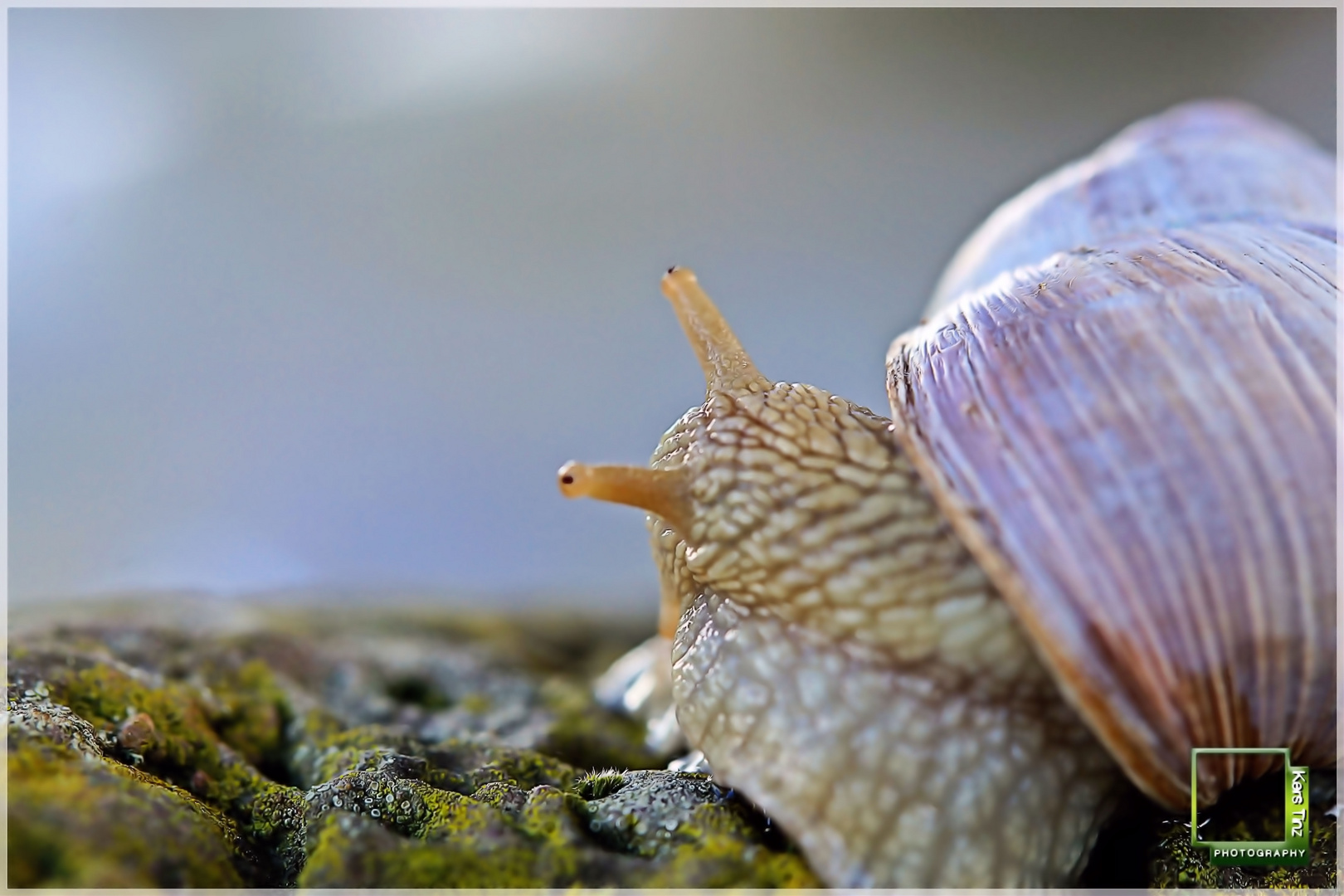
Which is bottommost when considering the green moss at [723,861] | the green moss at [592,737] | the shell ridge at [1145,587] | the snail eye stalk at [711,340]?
the green moss at [592,737]

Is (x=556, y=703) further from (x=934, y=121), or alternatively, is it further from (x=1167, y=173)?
(x=934, y=121)

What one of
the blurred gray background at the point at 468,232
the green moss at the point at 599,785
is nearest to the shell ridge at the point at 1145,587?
the green moss at the point at 599,785

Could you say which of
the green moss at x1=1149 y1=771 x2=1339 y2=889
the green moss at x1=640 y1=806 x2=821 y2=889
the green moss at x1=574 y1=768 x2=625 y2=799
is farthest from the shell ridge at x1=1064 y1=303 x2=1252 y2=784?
the green moss at x1=574 y1=768 x2=625 y2=799

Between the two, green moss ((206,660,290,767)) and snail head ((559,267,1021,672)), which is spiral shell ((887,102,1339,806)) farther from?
green moss ((206,660,290,767))

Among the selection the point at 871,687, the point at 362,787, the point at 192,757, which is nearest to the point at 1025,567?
the point at 871,687

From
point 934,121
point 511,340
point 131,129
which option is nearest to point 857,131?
point 934,121

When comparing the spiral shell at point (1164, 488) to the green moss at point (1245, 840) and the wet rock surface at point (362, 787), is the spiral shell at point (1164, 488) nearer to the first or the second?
the green moss at point (1245, 840)
